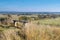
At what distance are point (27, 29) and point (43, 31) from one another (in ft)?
3.75

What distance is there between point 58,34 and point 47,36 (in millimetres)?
913

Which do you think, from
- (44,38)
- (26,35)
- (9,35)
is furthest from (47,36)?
(9,35)

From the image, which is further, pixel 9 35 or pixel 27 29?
pixel 27 29

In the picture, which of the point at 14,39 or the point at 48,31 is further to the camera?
the point at 48,31

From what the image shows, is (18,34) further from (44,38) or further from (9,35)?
(44,38)

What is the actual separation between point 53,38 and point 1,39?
2664 millimetres

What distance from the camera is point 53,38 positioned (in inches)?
437

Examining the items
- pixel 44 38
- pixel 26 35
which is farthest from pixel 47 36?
pixel 26 35

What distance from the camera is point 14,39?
1116 centimetres

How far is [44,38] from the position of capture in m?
11.0

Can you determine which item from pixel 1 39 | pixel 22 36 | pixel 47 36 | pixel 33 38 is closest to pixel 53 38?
pixel 47 36

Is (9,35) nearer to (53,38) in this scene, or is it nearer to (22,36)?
(22,36)

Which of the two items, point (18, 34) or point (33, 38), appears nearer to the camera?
point (33, 38)

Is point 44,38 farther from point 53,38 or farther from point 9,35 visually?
point 9,35
